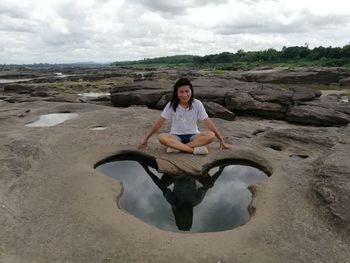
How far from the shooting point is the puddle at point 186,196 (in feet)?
23.0

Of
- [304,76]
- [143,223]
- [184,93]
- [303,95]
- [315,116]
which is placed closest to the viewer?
[143,223]

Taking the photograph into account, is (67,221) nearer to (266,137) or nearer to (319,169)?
(319,169)

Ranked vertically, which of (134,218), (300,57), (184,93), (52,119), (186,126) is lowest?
(300,57)

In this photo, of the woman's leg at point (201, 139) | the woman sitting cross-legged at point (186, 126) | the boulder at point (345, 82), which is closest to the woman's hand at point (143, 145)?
the woman sitting cross-legged at point (186, 126)

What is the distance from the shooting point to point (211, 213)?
7426 millimetres

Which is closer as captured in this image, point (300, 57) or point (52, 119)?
point (52, 119)

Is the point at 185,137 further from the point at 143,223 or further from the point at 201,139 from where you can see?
the point at 143,223

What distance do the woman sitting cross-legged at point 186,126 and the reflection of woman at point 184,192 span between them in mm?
871

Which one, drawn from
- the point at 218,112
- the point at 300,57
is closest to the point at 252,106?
the point at 218,112

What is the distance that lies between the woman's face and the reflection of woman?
81.6 inches

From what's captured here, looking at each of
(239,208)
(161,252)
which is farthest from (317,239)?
(161,252)

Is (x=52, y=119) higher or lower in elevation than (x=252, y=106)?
higher

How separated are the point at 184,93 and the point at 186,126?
1.01 m

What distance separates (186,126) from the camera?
10.1 meters
